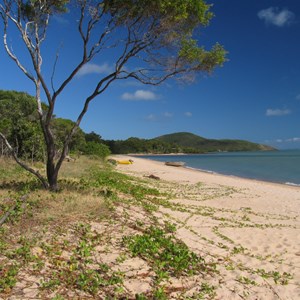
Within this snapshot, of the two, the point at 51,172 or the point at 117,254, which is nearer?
the point at 117,254

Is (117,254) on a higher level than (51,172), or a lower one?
lower

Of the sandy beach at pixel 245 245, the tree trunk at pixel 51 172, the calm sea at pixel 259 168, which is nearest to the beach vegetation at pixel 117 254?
the sandy beach at pixel 245 245

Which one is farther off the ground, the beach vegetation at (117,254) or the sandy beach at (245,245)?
the beach vegetation at (117,254)

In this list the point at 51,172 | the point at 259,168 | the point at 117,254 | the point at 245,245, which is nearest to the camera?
the point at 117,254

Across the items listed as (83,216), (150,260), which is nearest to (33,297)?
(150,260)

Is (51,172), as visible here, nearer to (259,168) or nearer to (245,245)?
(245,245)

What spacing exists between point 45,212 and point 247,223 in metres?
6.52

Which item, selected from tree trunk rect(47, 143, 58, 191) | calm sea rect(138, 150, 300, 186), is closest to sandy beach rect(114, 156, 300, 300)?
tree trunk rect(47, 143, 58, 191)

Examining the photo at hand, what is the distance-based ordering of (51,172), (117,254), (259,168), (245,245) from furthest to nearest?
(259,168) → (51,172) → (245,245) → (117,254)

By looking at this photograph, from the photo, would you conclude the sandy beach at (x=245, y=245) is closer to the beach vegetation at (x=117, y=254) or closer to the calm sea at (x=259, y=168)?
the beach vegetation at (x=117, y=254)

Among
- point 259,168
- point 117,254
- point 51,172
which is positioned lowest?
point 259,168

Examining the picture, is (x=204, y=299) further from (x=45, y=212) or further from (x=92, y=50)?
(x=92, y=50)

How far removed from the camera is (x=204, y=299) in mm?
4836

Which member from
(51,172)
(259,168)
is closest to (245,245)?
(51,172)
